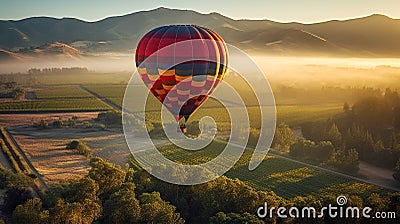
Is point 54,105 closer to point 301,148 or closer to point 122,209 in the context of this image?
point 301,148

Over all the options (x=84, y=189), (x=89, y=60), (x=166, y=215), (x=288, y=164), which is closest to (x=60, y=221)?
(x=84, y=189)

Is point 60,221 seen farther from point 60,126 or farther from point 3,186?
point 60,126

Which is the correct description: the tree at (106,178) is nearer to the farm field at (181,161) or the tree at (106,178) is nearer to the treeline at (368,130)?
the farm field at (181,161)

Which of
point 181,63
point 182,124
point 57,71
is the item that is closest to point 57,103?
point 182,124

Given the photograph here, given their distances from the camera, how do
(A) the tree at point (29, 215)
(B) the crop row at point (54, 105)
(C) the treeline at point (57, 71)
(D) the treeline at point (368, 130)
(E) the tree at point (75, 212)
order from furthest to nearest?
(C) the treeline at point (57, 71)
(B) the crop row at point (54, 105)
(D) the treeline at point (368, 130)
(E) the tree at point (75, 212)
(A) the tree at point (29, 215)

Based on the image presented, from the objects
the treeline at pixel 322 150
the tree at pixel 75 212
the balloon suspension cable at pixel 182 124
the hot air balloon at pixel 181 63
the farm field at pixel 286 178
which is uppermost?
the hot air balloon at pixel 181 63

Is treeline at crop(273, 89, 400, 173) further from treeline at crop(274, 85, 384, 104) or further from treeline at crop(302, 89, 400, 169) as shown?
treeline at crop(274, 85, 384, 104)

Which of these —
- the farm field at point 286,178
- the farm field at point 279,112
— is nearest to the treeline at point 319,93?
the farm field at point 279,112

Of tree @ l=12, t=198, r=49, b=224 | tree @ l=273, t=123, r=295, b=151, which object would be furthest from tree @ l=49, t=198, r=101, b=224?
tree @ l=273, t=123, r=295, b=151
